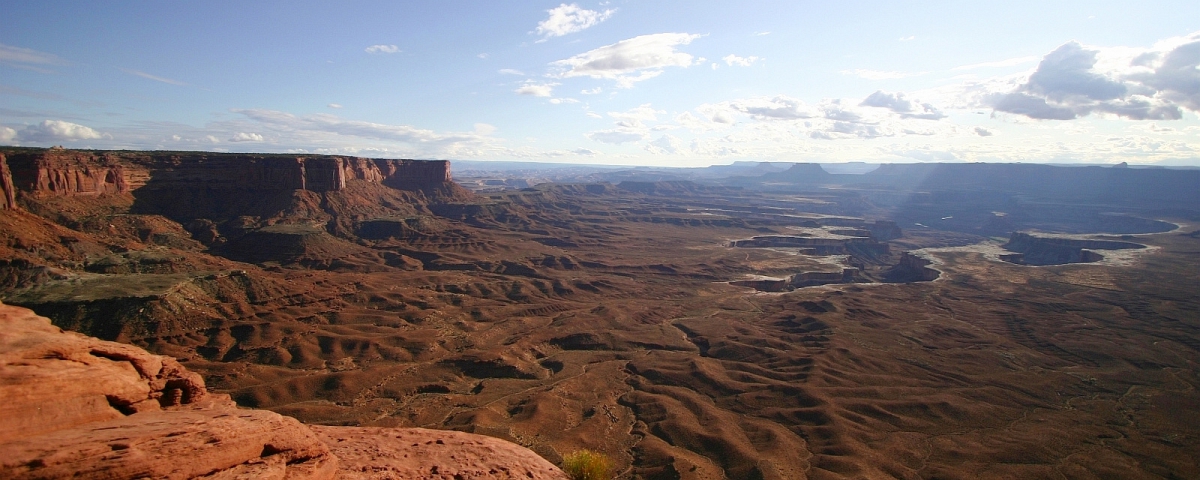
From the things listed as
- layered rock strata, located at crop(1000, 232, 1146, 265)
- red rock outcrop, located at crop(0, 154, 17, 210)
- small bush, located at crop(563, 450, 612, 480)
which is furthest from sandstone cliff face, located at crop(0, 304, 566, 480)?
layered rock strata, located at crop(1000, 232, 1146, 265)

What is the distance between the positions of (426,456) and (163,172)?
417ft

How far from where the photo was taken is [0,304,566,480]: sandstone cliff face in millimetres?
15383

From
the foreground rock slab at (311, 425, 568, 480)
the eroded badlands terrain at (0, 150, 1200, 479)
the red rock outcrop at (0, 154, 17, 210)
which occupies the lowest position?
the eroded badlands terrain at (0, 150, 1200, 479)

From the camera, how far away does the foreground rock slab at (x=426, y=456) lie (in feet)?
77.3

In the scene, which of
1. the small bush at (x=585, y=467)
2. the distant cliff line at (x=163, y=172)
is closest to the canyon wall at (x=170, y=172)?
the distant cliff line at (x=163, y=172)

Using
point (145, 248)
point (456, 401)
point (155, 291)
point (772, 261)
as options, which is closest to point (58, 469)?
point (456, 401)

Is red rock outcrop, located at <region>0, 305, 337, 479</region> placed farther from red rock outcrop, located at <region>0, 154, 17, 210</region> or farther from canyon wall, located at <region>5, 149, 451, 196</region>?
canyon wall, located at <region>5, 149, 451, 196</region>

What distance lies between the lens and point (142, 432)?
17.1m

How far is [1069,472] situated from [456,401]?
54472 mm

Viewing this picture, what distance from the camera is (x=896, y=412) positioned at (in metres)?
56.3

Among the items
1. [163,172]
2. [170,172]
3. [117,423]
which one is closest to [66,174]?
[163,172]

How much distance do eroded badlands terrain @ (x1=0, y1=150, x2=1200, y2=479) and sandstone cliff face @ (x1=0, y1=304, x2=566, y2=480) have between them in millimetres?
23798

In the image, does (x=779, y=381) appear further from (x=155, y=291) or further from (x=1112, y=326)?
(x=155, y=291)

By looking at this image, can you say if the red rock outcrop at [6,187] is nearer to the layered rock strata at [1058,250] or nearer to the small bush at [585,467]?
the small bush at [585,467]
